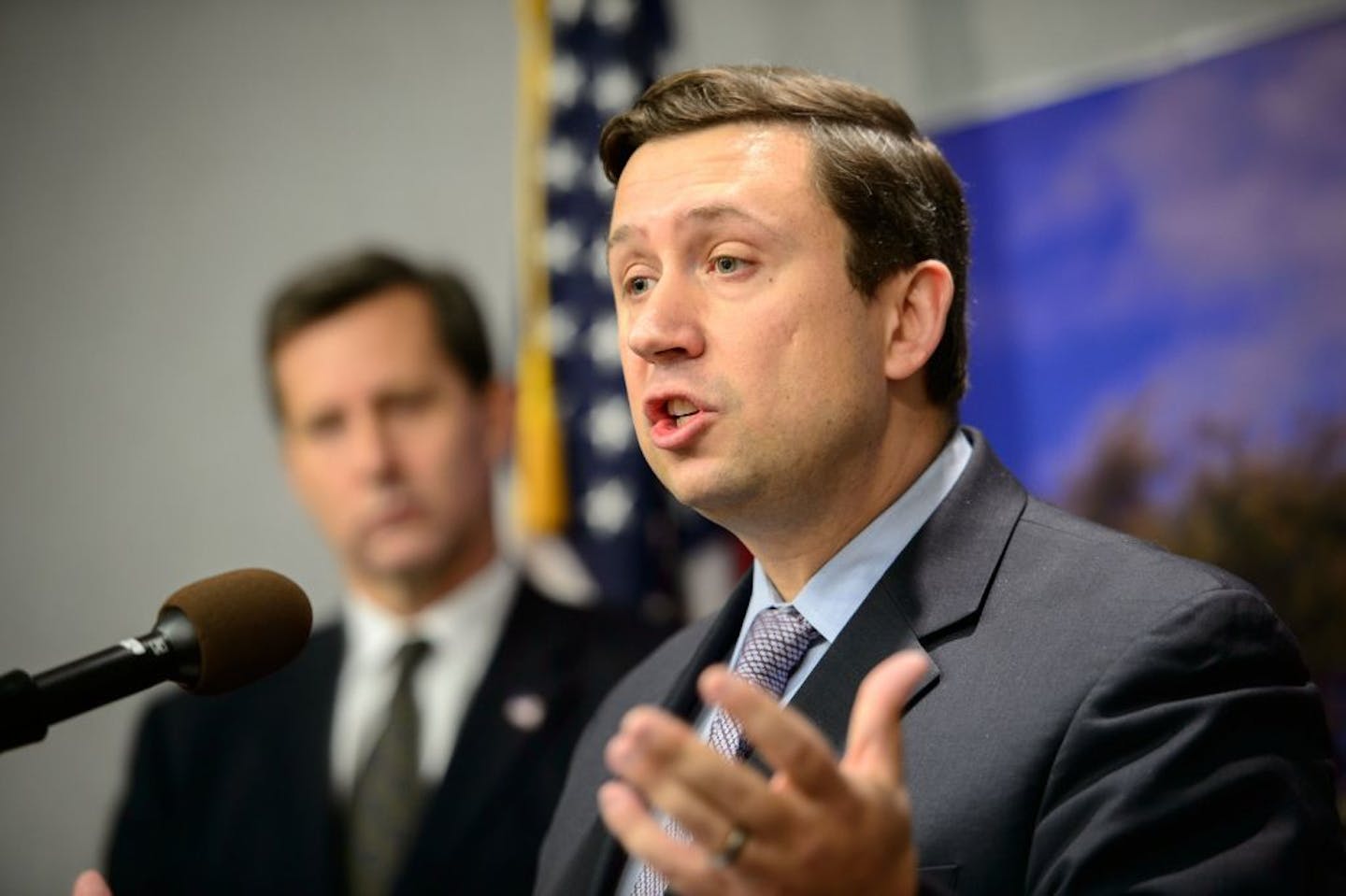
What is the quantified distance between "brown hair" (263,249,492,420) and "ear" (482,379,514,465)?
0.18 ft

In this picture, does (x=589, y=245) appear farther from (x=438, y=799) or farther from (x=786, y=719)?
(x=786, y=719)

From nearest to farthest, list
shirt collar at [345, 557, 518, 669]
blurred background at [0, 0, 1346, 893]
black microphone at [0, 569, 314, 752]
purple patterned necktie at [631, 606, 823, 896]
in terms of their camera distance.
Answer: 1. black microphone at [0, 569, 314, 752]
2. purple patterned necktie at [631, 606, 823, 896]
3. blurred background at [0, 0, 1346, 893]
4. shirt collar at [345, 557, 518, 669]

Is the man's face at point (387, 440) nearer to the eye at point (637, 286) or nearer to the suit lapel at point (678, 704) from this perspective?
the suit lapel at point (678, 704)

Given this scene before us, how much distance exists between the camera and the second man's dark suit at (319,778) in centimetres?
303

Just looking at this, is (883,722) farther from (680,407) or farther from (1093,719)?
(680,407)

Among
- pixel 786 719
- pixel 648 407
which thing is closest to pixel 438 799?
pixel 648 407

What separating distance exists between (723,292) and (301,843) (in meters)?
1.91

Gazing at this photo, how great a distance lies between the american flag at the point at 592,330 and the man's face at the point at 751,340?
6.38 ft

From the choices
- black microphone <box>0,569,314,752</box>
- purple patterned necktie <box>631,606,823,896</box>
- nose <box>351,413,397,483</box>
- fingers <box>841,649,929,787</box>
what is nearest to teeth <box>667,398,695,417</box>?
purple patterned necktie <box>631,606,823,896</box>

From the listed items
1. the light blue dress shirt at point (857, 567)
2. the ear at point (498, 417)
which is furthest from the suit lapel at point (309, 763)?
the light blue dress shirt at point (857, 567)

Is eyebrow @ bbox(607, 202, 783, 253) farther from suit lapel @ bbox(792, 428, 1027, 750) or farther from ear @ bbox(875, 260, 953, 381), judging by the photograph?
suit lapel @ bbox(792, 428, 1027, 750)

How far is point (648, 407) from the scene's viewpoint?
1.85 m

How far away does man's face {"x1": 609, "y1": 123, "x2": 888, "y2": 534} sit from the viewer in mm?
1808

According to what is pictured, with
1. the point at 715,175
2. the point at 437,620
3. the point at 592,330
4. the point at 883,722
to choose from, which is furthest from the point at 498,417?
the point at 883,722
